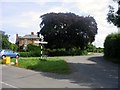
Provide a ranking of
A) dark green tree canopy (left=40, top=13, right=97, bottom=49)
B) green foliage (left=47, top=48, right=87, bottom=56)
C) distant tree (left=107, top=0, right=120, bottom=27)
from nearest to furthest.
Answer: distant tree (left=107, top=0, right=120, bottom=27) < green foliage (left=47, top=48, right=87, bottom=56) < dark green tree canopy (left=40, top=13, right=97, bottom=49)

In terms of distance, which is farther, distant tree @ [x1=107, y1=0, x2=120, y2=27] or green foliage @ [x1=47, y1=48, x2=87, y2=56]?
green foliage @ [x1=47, y1=48, x2=87, y2=56]

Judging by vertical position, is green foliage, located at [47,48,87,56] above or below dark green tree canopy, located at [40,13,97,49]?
below

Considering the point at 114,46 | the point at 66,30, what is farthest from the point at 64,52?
the point at 114,46

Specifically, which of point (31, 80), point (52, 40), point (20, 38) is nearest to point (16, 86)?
point (31, 80)

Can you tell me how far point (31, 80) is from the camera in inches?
770

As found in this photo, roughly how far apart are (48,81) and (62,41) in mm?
50892

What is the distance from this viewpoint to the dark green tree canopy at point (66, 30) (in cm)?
6962

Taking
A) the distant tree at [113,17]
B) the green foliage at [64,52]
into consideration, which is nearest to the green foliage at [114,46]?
the distant tree at [113,17]

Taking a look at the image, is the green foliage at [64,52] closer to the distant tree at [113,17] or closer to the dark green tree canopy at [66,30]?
the dark green tree canopy at [66,30]

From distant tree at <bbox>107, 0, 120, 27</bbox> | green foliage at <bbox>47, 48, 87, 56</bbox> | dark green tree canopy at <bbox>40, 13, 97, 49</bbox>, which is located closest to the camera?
distant tree at <bbox>107, 0, 120, 27</bbox>

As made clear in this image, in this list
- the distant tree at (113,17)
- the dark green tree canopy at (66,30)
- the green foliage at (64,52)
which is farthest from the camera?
the dark green tree canopy at (66,30)

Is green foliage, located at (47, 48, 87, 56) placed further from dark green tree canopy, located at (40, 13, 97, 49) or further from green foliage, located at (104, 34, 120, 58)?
green foliage, located at (104, 34, 120, 58)

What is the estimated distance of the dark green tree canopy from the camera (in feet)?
228

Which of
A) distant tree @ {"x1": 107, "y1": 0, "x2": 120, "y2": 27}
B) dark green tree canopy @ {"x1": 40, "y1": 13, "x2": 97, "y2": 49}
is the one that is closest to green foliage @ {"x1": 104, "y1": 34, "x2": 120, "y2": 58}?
distant tree @ {"x1": 107, "y1": 0, "x2": 120, "y2": 27}
